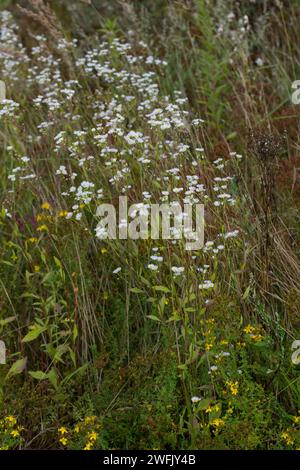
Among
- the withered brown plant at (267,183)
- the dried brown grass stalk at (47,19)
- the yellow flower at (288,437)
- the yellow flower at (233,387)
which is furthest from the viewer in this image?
the dried brown grass stalk at (47,19)

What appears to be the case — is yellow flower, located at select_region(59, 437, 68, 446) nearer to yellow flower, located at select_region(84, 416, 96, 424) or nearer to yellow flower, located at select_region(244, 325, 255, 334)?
yellow flower, located at select_region(84, 416, 96, 424)

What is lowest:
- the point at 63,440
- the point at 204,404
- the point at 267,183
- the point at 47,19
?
the point at 63,440

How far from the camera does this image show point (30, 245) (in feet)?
13.5

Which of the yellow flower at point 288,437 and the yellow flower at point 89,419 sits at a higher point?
the yellow flower at point 89,419

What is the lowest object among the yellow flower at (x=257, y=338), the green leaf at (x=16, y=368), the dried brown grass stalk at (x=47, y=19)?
the green leaf at (x=16, y=368)

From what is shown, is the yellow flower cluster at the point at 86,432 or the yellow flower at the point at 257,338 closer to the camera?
the yellow flower cluster at the point at 86,432

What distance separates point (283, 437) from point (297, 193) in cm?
158

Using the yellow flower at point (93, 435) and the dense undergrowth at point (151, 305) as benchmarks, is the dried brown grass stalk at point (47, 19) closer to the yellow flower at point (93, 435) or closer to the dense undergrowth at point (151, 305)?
the dense undergrowth at point (151, 305)

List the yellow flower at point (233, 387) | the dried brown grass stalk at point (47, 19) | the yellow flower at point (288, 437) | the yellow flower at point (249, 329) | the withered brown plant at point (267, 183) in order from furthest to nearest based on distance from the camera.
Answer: the dried brown grass stalk at point (47, 19)
the withered brown plant at point (267, 183)
the yellow flower at point (249, 329)
the yellow flower at point (233, 387)
the yellow flower at point (288, 437)

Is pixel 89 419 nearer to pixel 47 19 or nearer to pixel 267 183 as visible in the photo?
pixel 267 183

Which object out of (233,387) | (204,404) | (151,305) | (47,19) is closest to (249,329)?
(233,387)

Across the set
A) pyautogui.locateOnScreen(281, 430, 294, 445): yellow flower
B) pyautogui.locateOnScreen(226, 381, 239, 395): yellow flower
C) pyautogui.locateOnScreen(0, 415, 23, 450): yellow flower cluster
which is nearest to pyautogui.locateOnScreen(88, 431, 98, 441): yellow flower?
pyautogui.locateOnScreen(0, 415, 23, 450): yellow flower cluster

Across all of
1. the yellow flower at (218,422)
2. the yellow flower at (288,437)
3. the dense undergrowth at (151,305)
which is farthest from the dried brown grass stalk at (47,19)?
the yellow flower at (288,437)
